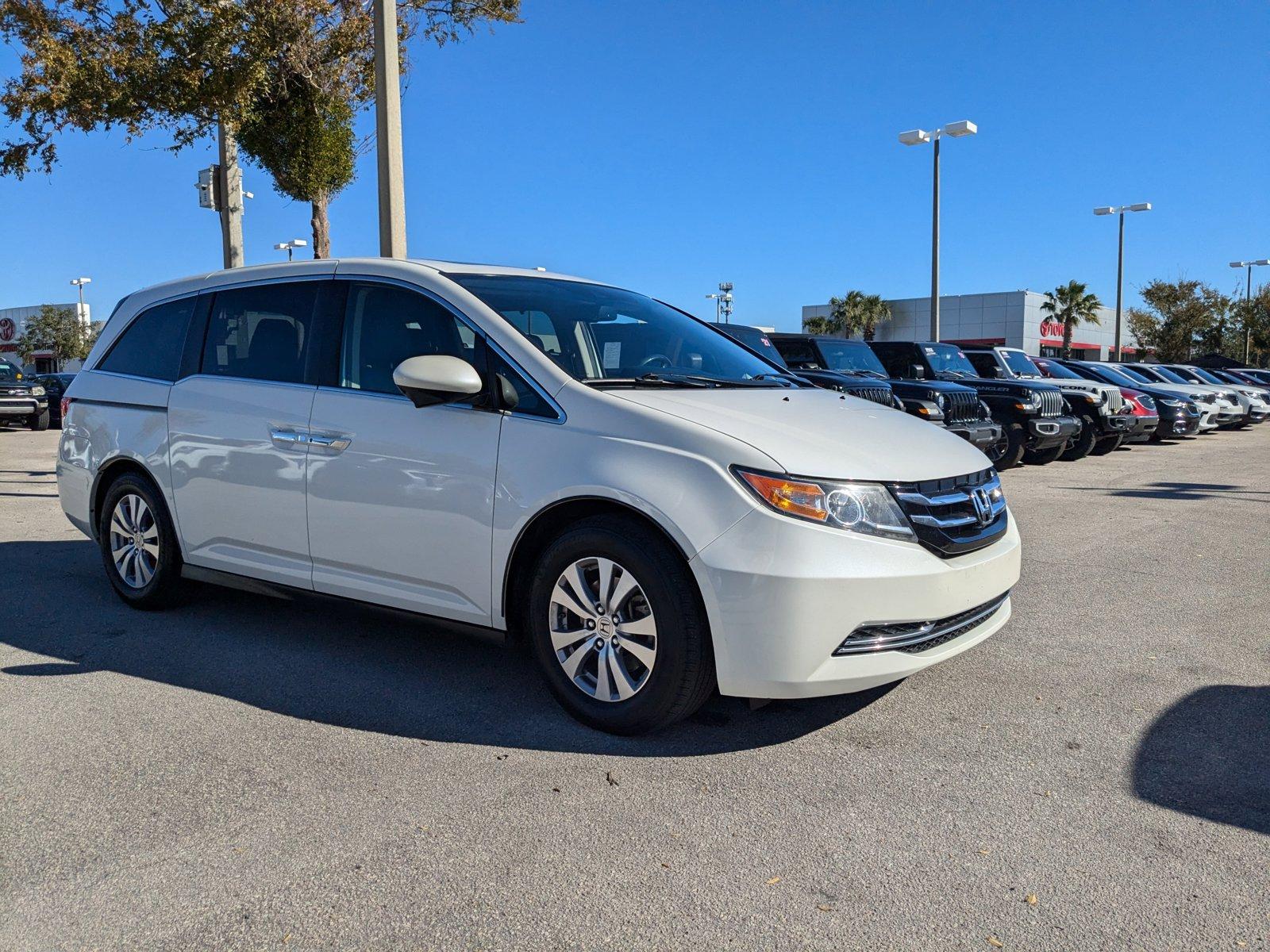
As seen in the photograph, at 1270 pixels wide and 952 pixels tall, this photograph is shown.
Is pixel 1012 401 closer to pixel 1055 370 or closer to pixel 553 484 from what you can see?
pixel 1055 370

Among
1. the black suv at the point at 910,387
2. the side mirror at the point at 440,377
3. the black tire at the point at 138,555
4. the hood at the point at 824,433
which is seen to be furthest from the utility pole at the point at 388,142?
the black suv at the point at 910,387

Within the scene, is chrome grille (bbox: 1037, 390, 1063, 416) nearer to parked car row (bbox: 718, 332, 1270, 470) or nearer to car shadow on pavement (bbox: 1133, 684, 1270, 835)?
parked car row (bbox: 718, 332, 1270, 470)

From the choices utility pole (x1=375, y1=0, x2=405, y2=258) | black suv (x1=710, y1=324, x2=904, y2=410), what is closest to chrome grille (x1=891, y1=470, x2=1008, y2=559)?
utility pole (x1=375, y1=0, x2=405, y2=258)

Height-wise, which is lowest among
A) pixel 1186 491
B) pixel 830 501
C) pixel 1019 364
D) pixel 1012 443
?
pixel 1186 491

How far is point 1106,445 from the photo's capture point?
16.6m

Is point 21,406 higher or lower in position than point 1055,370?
lower

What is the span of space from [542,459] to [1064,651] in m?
2.72

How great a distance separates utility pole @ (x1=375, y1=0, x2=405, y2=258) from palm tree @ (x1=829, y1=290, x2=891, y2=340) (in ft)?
167

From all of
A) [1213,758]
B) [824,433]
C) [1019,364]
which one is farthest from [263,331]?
[1019,364]

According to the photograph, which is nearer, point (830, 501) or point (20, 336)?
point (830, 501)

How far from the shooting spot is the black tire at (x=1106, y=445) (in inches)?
634

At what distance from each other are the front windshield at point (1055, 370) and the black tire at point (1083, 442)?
12.5 feet

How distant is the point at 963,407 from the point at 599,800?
32.3 ft

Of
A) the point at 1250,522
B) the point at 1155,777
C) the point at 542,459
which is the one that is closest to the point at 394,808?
the point at 542,459
